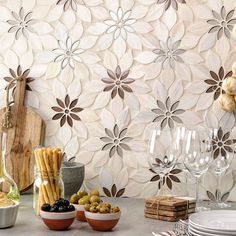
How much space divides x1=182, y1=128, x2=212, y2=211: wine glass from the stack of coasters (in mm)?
107

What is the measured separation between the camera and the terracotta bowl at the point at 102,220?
1.63 metres

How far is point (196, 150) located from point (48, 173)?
1.49ft

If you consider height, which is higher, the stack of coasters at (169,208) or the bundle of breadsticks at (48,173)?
the bundle of breadsticks at (48,173)

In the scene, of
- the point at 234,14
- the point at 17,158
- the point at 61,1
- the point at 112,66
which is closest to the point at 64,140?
the point at 17,158

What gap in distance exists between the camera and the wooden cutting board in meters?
2.13

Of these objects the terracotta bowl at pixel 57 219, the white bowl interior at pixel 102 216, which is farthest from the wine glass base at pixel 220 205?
the terracotta bowl at pixel 57 219

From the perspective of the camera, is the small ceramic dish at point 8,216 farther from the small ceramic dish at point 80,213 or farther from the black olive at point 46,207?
the small ceramic dish at point 80,213

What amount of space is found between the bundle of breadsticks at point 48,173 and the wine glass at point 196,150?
1.27 ft

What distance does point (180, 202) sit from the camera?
1.77 metres

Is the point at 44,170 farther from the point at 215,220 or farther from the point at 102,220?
the point at 215,220

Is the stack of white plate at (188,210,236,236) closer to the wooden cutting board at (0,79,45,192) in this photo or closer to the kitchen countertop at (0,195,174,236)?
the kitchen countertop at (0,195,174,236)

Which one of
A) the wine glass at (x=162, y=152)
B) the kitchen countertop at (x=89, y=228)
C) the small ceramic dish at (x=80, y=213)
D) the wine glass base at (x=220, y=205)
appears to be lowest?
the kitchen countertop at (x=89, y=228)

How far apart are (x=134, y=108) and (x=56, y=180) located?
0.45 m

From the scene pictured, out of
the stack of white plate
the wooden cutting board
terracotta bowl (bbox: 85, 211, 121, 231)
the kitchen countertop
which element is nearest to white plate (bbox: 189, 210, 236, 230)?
the stack of white plate
